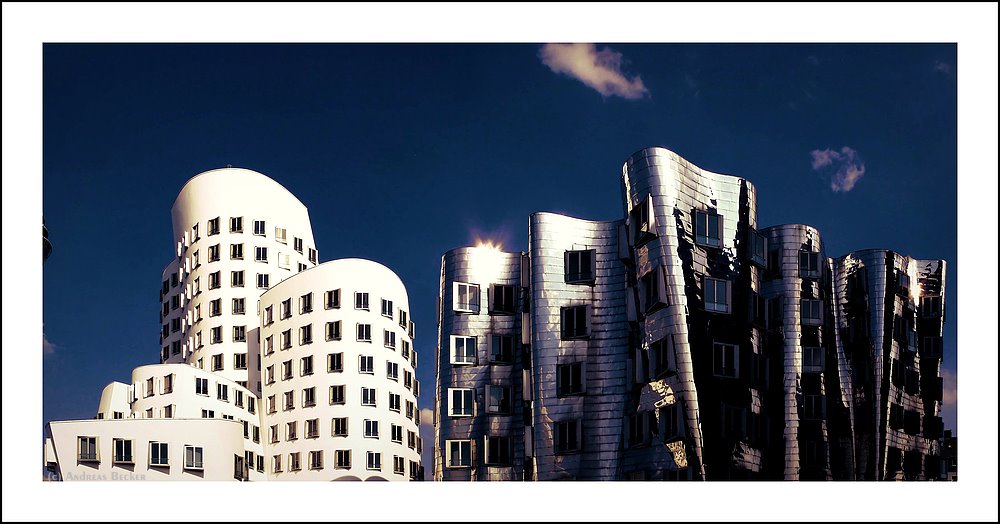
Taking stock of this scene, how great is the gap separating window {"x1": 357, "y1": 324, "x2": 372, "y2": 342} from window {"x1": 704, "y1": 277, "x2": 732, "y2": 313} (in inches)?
895

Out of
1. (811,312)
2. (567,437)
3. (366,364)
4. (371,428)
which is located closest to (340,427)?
(371,428)

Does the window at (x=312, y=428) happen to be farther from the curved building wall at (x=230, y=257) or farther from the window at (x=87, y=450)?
the window at (x=87, y=450)

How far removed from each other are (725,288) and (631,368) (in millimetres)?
3914

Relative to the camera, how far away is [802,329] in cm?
4069

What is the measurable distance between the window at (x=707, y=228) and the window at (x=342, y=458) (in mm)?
22307

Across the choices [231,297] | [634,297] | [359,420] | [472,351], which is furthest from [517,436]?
[231,297]

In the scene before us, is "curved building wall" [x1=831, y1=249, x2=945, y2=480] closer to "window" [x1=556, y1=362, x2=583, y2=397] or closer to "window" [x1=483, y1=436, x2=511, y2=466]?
"window" [x1=556, y1=362, x2=583, y2=397]

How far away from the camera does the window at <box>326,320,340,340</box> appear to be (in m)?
52.7

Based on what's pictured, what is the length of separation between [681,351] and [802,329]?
10006 mm

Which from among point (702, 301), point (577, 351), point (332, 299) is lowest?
point (577, 351)

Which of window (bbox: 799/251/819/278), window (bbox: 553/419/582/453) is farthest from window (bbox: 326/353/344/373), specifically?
window (bbox: 799/251/819/278)

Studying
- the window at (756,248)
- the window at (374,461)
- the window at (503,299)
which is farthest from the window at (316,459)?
the window at (756,248)

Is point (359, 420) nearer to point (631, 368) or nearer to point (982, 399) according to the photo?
point (631, 368)

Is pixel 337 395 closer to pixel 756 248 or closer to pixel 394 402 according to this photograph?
pixel 394 402
